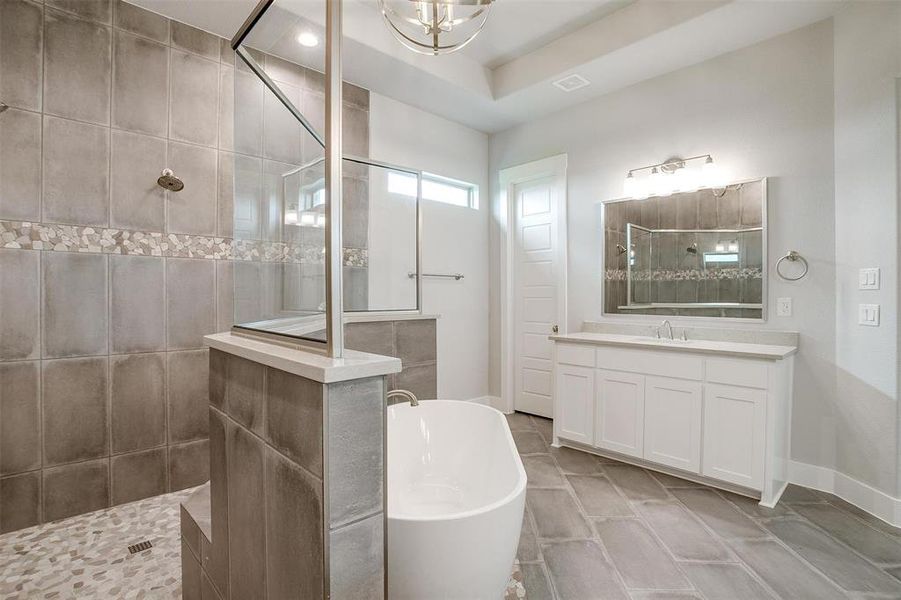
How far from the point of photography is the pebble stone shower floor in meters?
1.66

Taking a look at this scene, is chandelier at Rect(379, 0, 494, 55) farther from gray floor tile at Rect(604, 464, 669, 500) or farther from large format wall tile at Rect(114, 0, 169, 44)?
gray floor tile at Rect(604, 464, 669, 500)

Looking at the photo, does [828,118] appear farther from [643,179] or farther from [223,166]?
[223,166]

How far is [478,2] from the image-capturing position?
1693 millimetres

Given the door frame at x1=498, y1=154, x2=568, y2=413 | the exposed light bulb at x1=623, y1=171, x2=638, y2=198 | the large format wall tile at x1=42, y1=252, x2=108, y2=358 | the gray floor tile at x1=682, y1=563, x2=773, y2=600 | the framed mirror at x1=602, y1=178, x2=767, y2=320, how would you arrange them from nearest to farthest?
1. the gray floor tile at x1=682, y1=563, x2=773, y2=600
2. the large format wall tile at x1=42, y1=252, x2=108, y2=358
3. the framed mirror at x1=602, y1=178, x2=767, y2=320
4. the exposed light bulb at x1=623, y1=171, x2=638, y2=198
5. the door frame at x1=498, y1=154, x2=568, y2=413

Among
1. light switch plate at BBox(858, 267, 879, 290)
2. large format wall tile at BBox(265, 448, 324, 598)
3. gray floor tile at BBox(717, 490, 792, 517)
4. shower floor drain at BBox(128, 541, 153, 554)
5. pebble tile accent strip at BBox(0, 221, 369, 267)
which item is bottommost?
gray floor tile at BBox(717, 490, 792, 517)

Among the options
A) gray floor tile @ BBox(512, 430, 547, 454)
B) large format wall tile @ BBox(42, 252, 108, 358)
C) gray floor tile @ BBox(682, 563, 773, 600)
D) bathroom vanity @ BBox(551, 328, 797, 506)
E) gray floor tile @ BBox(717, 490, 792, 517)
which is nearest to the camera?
gray floor tile @ BBox(682, 563, 773, 600)

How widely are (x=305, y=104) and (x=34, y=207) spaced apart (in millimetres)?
1822

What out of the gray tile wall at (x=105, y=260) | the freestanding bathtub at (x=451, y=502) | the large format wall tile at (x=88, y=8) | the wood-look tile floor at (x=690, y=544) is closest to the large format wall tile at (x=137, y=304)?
the gray tile wall at (x=105, y=260)

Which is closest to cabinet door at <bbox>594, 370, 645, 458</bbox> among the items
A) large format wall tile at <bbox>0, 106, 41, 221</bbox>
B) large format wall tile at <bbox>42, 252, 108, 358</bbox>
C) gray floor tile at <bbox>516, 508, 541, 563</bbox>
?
gray floor tile at <bbox>516, 508, 541, 563</bbox>

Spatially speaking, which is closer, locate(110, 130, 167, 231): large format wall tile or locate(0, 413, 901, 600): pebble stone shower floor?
locate(0, 413, 901, 600): pebble stone shower floor

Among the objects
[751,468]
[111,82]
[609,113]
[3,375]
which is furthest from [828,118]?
[3,375]

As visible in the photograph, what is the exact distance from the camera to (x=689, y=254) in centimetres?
304

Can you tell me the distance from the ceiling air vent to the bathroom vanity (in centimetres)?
189

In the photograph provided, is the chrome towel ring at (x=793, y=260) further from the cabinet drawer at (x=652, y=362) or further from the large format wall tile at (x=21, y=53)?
the large format wall tile at (x=21, y=53)
